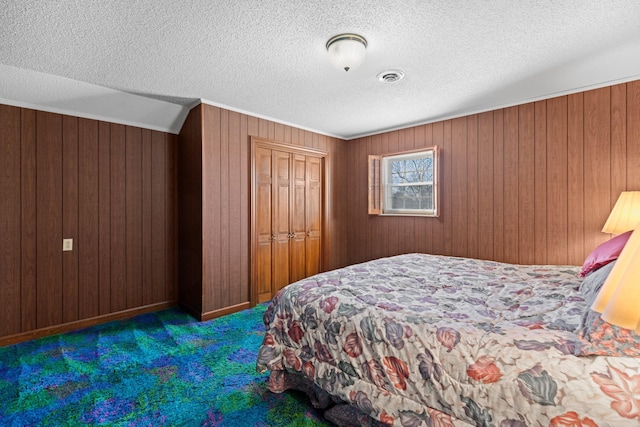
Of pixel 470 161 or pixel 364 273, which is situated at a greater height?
pixel 470 161

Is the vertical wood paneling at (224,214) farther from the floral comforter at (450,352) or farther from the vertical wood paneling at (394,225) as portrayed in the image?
the vertical wood paneling at (394,225)

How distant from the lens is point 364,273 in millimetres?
2369

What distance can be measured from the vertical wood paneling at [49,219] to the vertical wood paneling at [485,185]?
4.48 metres

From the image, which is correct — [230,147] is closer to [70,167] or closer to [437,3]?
[70,167]

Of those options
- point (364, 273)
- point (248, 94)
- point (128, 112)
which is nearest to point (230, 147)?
point (248, 94)

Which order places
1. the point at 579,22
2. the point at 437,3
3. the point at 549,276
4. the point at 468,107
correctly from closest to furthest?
the point at 437,3 → the point at 579,22 → the point at 549,276 → the point at 468,107

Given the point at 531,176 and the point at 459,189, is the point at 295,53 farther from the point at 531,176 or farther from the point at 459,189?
the point at 531,176

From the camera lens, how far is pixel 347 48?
2.04 metres

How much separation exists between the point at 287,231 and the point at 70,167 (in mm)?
2436

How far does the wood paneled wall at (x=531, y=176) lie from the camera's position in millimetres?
2795

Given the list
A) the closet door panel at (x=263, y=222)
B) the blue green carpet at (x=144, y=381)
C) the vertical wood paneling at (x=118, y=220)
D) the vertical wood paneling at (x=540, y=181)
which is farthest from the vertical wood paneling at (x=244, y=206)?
the vertical wood paneling at (x=540, y=181)

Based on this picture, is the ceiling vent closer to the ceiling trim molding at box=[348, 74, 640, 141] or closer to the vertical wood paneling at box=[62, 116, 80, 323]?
the ceiling trim molding at box=[348, 74, 640, 141]

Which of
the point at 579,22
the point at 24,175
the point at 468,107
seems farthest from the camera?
the point at 468,107

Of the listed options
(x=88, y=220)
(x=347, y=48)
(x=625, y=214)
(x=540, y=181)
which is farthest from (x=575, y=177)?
(x=88, y=220)
